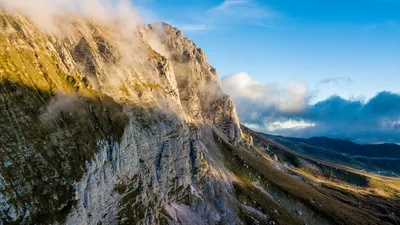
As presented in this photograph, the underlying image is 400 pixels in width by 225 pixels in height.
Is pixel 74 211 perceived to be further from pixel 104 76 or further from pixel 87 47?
pixel 87 47

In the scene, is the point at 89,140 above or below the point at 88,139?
below

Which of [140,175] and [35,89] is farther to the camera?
[140,175]

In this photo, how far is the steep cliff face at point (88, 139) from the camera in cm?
9412

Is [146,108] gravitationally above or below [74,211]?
above

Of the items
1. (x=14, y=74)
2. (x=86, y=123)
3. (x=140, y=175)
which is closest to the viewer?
(x=14, y=74)

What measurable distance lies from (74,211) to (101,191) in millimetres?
19091

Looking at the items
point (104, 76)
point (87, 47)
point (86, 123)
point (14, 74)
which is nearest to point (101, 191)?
point (86, 123)

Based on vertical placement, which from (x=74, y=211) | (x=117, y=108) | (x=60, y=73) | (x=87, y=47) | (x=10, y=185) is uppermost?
(x=87, y=47)

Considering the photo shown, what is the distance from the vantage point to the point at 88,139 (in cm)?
12212

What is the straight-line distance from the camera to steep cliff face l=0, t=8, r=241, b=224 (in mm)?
94125

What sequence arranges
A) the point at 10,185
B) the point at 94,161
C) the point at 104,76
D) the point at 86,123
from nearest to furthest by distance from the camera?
the point at 10,185, the point at 94,161, the point at 86,123, the point at 104,76

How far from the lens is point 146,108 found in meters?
173

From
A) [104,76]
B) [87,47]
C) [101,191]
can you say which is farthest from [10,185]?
[87,47]

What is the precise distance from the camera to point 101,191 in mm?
116938
